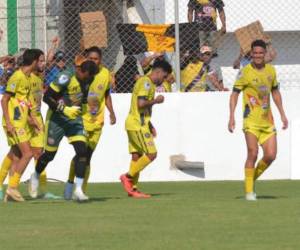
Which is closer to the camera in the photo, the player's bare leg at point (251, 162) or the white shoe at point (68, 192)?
the player's bare leg at point (251, 162)

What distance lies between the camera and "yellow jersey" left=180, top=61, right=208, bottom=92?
2077 centimetres

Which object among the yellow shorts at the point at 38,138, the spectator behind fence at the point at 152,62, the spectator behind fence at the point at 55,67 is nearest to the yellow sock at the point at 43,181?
the yellow shorts at the point at 38,138

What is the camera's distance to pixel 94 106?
52.1 feet

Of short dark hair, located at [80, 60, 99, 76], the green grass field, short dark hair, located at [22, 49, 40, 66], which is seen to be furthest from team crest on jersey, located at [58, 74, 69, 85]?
the green grass field

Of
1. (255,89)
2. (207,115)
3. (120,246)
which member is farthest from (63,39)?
(120,246)

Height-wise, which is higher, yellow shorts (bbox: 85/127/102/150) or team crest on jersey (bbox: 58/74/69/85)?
team crest on jersey (bbox: 58/74/69/85)

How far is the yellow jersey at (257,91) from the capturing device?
15.2 meters

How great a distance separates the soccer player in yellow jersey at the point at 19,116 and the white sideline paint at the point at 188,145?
467cm

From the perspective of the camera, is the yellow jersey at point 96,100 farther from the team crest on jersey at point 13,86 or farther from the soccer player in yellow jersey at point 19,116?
the team crest on jersey at point 13,86

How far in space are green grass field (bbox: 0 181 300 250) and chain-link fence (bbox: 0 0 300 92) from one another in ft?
14.2

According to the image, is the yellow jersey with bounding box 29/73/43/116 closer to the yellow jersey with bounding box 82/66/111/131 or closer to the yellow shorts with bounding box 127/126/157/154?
the yellow jersey with bounding box 82/66/111/131

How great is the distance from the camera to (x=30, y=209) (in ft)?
45.7

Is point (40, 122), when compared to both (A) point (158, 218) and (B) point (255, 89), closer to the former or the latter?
(B) point (255, 89)

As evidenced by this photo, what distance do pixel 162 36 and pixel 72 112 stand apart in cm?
610
